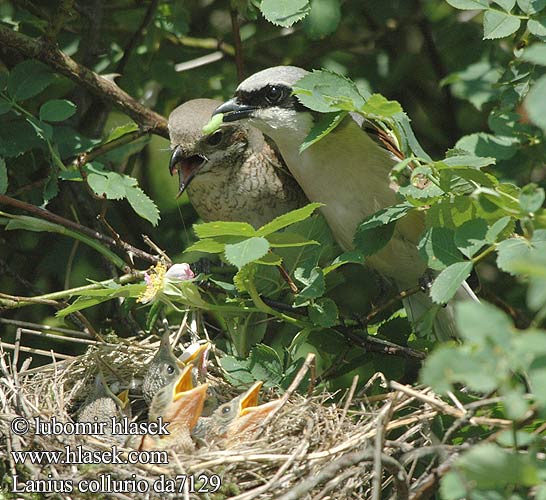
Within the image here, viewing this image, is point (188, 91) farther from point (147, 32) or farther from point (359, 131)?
point (359, 131)

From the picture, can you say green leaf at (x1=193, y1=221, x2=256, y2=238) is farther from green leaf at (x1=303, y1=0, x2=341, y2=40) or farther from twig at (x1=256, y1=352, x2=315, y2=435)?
green leaf at (x1=303, y1=0, x2=341, y2=40)

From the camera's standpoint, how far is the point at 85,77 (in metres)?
3.28

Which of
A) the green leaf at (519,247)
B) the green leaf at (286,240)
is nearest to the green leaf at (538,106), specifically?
the green leaf at (519,247)

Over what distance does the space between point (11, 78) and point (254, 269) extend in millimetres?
1170

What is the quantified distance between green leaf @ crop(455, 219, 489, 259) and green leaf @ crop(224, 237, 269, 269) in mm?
489

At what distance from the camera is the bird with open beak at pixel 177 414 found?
2.45 m

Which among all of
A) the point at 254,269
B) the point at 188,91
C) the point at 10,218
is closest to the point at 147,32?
the point at 188,91

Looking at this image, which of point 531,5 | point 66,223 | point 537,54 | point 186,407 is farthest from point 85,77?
point 537,54

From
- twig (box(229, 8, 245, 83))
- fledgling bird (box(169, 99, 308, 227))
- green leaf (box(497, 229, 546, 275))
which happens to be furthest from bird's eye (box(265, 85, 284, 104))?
green leaf (box(497, 229, 546, 275))

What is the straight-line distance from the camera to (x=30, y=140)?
10.0 feet

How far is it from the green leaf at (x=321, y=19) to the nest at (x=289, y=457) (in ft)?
3.96

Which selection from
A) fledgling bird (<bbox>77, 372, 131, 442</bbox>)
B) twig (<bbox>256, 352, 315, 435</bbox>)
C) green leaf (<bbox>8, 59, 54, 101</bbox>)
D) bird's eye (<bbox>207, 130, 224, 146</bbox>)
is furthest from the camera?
bird's eye (<bbox>207, 130, 224, 146</bbox>)

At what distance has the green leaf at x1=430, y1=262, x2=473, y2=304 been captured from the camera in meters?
2.13

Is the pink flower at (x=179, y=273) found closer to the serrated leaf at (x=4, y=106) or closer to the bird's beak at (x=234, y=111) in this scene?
the bird's beak at (x=234, y=111)
